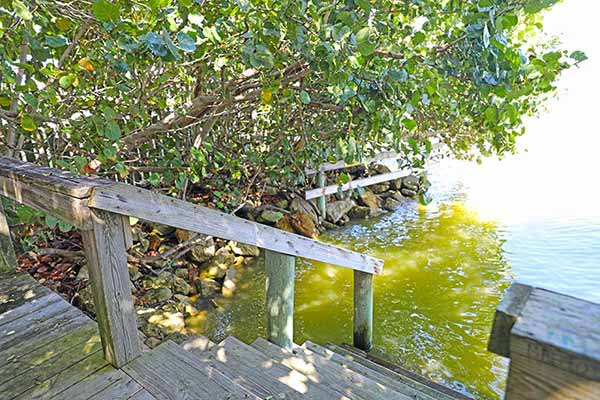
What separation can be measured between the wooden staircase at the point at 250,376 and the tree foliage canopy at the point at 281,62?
1.21 meters

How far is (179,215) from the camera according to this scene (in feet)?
4.54

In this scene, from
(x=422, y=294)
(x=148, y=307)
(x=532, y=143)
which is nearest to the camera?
(x=148, y=307)

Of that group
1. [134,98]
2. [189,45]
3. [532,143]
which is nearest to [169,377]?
[189,45]

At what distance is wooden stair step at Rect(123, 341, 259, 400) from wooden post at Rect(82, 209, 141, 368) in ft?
0.25

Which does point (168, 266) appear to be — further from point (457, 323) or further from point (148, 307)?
point (457, 323)

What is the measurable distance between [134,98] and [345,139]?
1.83 m

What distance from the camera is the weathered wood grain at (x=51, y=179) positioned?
1191 mm

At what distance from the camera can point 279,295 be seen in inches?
88.6

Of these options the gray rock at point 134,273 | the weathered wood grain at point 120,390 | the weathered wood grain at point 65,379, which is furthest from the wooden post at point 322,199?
the weathered wood grain at point 120,390

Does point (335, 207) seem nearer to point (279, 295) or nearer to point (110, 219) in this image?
point (279, 295)

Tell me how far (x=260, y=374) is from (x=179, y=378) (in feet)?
1.44

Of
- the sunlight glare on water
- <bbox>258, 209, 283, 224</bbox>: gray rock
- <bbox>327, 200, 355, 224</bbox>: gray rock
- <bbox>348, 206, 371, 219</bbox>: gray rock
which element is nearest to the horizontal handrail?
the sunlight glare on water

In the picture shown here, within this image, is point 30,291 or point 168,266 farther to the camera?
point 168,266

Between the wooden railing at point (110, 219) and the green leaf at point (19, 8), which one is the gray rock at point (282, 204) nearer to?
the wooden railing at point (110, 219)
